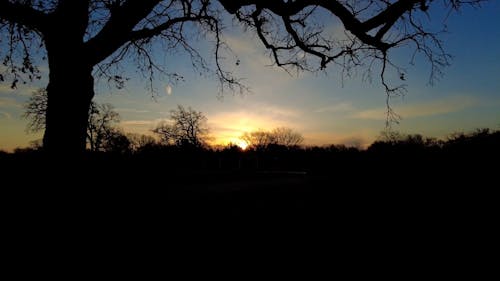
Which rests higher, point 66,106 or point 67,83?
Result: point 67,83

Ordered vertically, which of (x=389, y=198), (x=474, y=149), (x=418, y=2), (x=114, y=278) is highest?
(x=418, y=2)

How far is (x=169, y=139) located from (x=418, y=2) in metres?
56.8

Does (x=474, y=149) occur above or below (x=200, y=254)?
above

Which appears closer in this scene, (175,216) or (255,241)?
(255,241)

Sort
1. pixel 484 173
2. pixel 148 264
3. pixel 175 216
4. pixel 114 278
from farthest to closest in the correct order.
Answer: pixel 175 216 < pixel 484 173 < pixel 148 264 < pixel 114 278

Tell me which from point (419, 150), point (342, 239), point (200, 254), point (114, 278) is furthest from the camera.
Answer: point (419, 150)

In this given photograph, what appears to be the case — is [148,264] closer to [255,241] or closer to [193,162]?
[255,241]

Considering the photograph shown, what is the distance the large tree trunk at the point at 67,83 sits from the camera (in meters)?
5.00

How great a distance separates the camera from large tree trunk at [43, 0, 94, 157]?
5000mm

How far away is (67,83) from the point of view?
16.8 feet

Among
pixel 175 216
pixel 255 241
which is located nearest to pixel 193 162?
pixel 175 216

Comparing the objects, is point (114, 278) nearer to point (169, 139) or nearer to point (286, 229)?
point (286, 229)

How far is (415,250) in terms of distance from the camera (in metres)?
3.81

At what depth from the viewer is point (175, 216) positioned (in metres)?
6.16
